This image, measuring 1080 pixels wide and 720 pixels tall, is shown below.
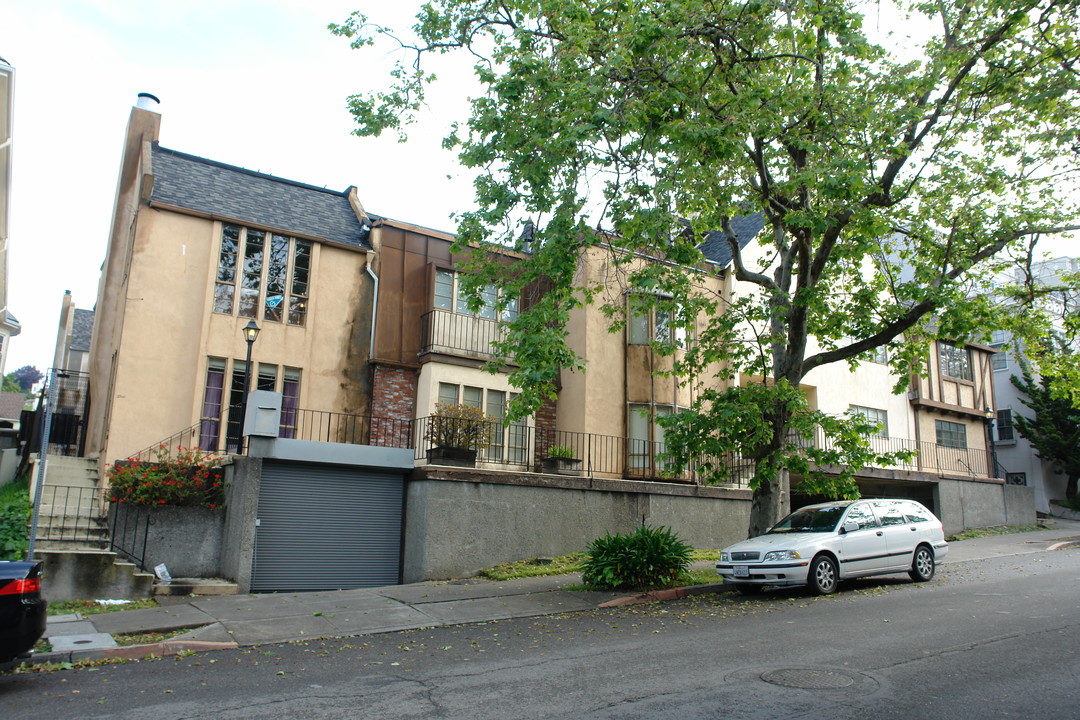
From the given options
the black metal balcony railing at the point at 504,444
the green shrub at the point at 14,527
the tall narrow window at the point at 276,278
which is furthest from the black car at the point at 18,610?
the tall narrow window at the point at 276,278

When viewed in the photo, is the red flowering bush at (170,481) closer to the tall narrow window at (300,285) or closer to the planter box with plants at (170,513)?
the planter box with plants at (170,513)

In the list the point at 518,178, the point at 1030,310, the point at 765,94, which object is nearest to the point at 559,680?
the point at 518,178

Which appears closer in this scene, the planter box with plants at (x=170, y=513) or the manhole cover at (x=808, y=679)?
the manhole cover at (x=808, y=679)

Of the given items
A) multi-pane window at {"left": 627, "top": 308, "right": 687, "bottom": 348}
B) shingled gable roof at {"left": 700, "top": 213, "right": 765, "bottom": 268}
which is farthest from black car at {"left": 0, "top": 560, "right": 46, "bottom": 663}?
shingled gable roof at {"left": 700, "top": 213, "right": 765, "bottom": 268}

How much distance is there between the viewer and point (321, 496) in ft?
46.1

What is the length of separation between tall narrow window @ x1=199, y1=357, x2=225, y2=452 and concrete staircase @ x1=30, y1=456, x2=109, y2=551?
206 cm

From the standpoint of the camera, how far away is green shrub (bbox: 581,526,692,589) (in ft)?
40.7

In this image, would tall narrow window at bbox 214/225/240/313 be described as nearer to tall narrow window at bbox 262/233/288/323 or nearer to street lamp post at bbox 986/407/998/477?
tall narrow window at bbox 262/233/288/323

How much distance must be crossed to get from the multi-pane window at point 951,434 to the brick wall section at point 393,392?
61.5 ft

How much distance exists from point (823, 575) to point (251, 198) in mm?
14111

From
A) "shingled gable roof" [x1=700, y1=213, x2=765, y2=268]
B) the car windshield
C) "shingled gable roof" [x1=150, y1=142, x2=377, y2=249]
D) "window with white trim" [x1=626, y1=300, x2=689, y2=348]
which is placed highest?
"shingled gable roof" [x1=700, y1=213, x2=765, y2=268]

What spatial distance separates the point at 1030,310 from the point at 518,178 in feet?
33.6

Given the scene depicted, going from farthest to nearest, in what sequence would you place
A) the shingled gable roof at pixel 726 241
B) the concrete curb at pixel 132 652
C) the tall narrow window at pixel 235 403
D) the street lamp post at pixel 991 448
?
the street lamp post at pixel 991 448
the shingled gable roof at pixel 726 241
the tall narrow window at pixel 235 403
the concrete curb at pixel 132 652

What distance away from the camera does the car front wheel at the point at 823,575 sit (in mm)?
11992
